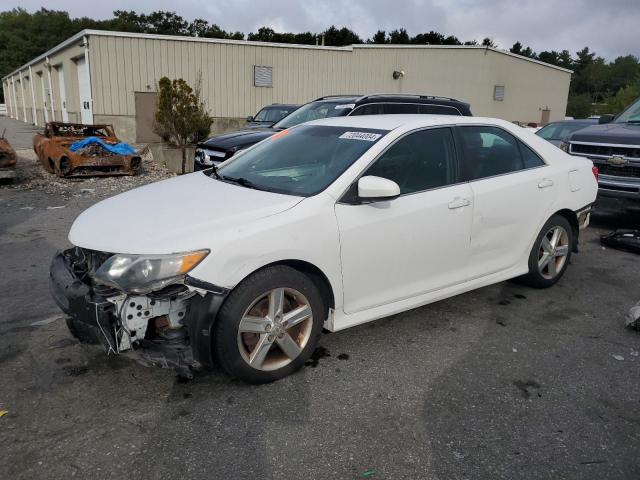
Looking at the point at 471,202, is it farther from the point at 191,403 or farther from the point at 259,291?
the point at 191,403

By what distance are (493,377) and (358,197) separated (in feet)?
4.79

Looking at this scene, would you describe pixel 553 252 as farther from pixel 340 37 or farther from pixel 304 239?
pixel 340 37

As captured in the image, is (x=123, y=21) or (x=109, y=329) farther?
(x=123, y=21)

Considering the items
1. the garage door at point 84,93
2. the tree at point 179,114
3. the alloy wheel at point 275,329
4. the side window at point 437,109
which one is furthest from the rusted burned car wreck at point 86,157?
the alloy wheel at point 275,329

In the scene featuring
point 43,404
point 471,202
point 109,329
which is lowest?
point 43,404

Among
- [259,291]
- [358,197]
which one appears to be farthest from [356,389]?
[358,197]

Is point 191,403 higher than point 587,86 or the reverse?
the reverse

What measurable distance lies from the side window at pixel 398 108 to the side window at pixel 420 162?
17.7 feet

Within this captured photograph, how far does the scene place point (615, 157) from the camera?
23.6ft

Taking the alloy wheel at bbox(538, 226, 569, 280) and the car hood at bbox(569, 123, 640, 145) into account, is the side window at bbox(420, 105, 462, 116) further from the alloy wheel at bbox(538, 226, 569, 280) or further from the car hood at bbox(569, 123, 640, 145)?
the alloy wheel at bbox(538, 226, 569, 280)

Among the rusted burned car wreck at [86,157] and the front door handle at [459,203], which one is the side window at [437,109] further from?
the rusted burned car wreck at [86,157]

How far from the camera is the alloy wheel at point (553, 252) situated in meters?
4.85

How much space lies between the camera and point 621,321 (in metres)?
4.34

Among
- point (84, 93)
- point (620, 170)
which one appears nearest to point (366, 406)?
point (620, 170)
